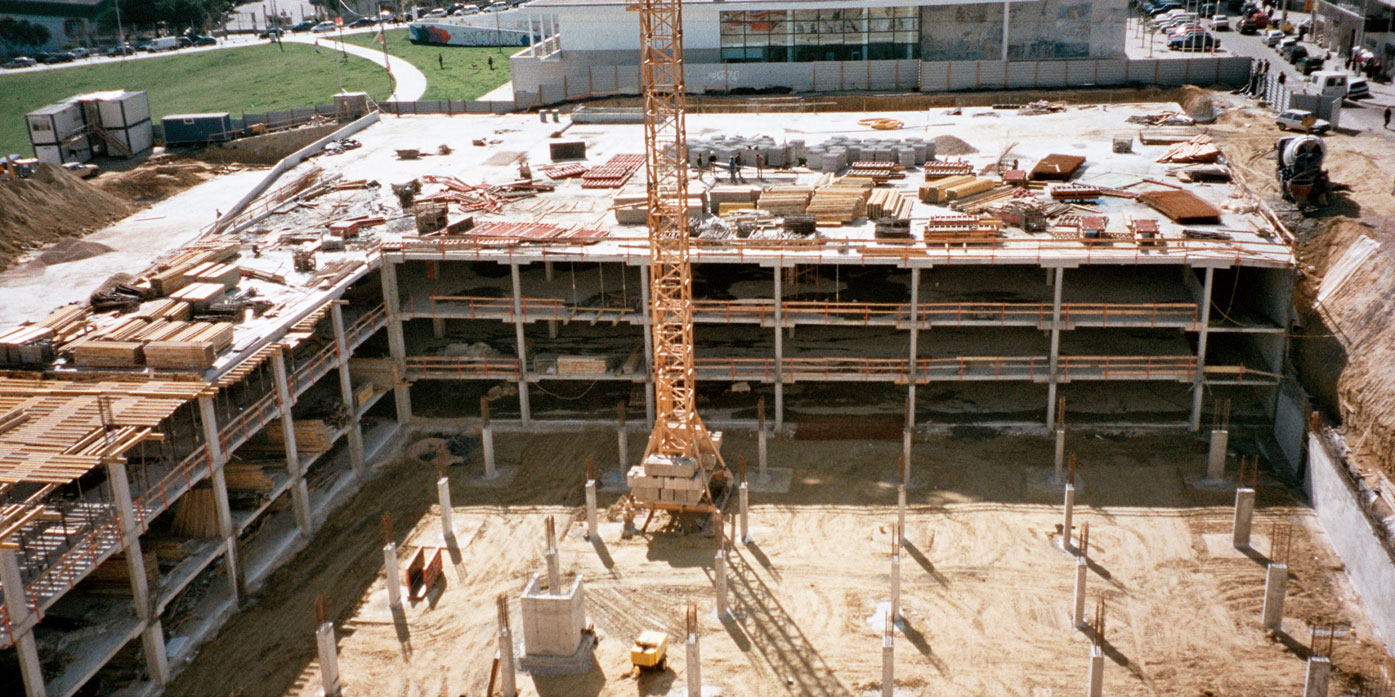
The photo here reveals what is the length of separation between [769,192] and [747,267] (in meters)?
2.97

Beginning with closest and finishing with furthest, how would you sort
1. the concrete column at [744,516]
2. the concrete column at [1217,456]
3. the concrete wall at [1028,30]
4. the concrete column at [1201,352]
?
the concrete column at [744,516]
the concrete column at [1217,456]
the concrete column at [1201,352]
the concrete wall at [1028,30]

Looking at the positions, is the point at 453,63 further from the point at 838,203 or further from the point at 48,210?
the point at 838,203

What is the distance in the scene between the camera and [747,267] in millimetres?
45969

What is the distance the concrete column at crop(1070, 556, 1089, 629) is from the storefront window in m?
46.7

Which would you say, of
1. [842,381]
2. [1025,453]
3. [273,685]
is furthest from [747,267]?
[273,685]

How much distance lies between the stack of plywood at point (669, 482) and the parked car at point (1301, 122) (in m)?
34.8

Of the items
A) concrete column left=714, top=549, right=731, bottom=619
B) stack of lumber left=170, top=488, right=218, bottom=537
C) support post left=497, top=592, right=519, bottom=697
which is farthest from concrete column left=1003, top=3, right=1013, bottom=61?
stack of lumber left=170, top=488, right=218, bottom=537

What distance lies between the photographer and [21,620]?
23.8m

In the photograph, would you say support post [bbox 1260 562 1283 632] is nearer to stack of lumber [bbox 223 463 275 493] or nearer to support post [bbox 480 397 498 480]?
support post [bbox 480 397 498 480]

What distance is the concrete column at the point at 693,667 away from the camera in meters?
26.5

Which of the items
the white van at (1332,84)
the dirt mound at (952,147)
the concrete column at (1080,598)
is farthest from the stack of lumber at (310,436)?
the white van at (1332,84)

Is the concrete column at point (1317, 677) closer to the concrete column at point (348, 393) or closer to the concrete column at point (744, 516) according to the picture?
the concrete column at point (744, 516)

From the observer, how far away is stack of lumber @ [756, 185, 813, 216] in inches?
1719

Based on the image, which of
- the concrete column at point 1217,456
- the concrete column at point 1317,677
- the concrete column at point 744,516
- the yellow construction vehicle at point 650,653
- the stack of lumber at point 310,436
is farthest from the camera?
the concrete column at point 1217,456
